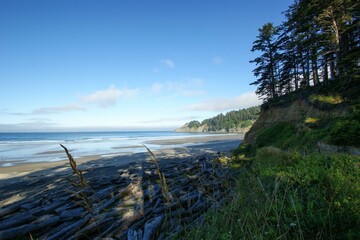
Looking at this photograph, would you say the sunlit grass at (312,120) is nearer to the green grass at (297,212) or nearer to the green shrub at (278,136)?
the green shrub at (278,136)

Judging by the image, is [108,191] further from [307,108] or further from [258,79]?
[258,79]

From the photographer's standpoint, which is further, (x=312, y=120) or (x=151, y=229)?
(x=312, y=120)

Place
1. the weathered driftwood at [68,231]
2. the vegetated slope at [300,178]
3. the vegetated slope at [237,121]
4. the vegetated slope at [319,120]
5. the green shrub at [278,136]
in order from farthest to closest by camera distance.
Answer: the vegetated slope at [237,121]
the green shrub at [278,136]
the vegetated slope at [319,120]
the weathered driftwood at [68,231]
the vegetated slope at [300,178]

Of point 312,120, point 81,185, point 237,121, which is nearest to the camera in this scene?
point 81,185

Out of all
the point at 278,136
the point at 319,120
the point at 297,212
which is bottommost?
the point at 297,212

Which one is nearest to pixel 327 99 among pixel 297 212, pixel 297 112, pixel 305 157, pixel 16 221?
pixel 297 112

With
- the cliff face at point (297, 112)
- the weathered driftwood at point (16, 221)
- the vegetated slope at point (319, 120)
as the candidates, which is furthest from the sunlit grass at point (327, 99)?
the weathered driftwood at point (16, 221)

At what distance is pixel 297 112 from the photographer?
19.3 m

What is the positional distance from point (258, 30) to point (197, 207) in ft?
112

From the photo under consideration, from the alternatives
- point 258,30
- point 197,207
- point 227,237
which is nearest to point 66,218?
point 197,207

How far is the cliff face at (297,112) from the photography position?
14.8m

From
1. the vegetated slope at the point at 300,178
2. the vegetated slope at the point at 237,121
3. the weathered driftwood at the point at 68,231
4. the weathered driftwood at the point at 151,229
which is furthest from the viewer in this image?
the vegetated slope at the point at 237,121

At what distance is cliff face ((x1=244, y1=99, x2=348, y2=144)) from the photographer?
1482 cm

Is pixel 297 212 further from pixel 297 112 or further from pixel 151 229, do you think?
pixel 297 112
